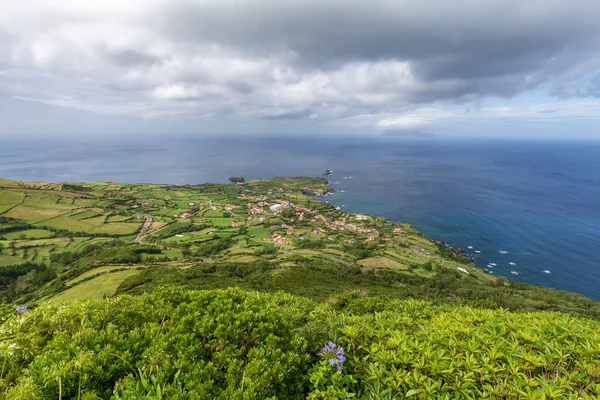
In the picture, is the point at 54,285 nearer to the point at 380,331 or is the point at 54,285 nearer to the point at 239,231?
the point at 239,231

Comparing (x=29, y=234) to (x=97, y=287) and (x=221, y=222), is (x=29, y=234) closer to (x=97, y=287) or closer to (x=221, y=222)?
(x=221, y=222)

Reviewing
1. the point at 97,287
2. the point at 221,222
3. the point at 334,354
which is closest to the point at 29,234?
the point at 221,222

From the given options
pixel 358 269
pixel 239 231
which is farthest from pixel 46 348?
pixel 239 231

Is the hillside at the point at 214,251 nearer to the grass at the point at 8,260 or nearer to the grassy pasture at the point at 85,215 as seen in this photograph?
the grass at the point at 8,260

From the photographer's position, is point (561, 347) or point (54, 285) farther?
point (54, 285)

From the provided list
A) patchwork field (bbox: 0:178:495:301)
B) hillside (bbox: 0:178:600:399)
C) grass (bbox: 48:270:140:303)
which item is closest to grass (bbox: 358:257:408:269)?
patchwork field (bbox: 0:178:495:301)

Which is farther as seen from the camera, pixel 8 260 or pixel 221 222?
pixel 221 222
